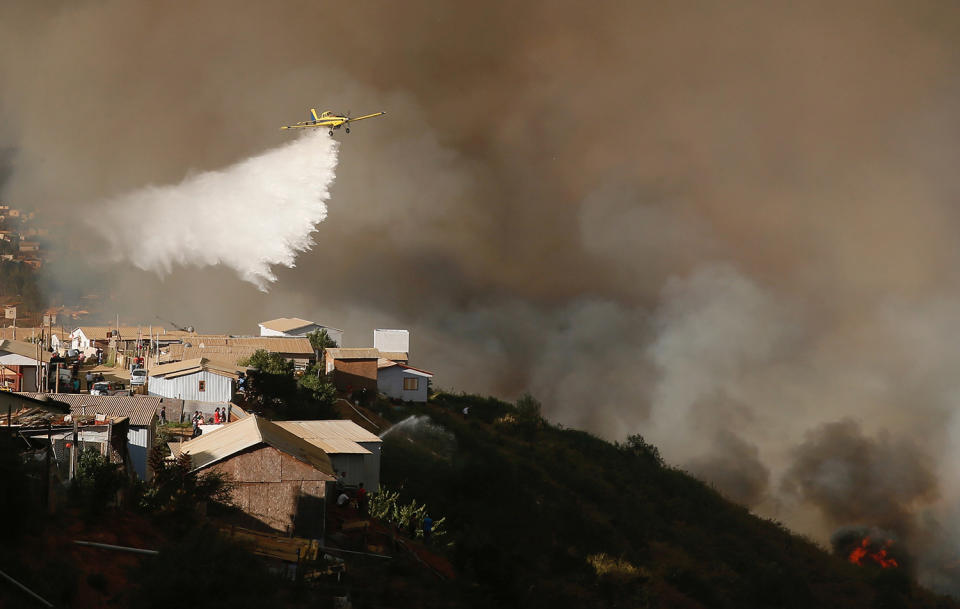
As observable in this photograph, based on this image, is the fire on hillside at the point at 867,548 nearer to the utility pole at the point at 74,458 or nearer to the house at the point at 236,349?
the house at the point at 236,349

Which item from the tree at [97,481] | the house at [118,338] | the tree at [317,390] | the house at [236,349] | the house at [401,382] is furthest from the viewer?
the house at [118,338]

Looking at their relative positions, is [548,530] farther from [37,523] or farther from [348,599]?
[37,523]

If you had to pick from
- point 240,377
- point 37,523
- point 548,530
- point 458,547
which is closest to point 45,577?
point 37,523

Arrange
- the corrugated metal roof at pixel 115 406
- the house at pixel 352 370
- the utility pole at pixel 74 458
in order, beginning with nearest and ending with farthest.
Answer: the utility pole at pixel 74 458 < the corrugated metal roof at pixel 115 406 < the house at pixel 352 370

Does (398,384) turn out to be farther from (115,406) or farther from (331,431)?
(115,406)

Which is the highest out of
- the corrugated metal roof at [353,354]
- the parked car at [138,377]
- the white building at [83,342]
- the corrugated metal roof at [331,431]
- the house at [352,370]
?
the white building at [83,342]

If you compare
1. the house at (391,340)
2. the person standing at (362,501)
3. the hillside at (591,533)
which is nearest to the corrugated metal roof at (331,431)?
the hillside at (591,533)

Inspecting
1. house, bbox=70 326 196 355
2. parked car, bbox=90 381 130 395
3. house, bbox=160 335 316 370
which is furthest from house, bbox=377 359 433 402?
parked car, bbox=90 381 130 395
